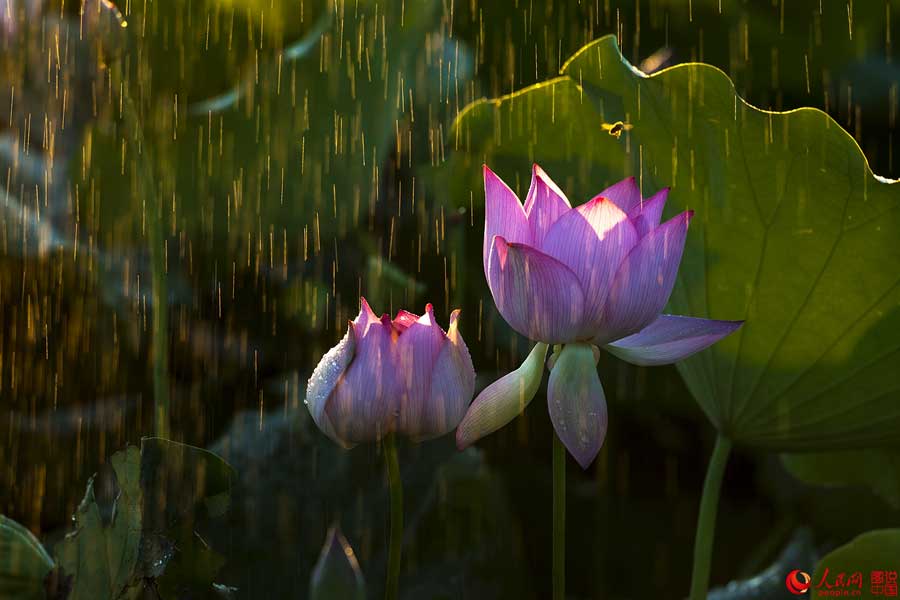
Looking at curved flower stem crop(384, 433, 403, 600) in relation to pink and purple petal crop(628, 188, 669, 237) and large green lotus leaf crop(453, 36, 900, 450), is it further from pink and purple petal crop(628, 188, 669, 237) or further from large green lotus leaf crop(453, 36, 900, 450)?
large green lotus leaf crop(453, 36, 900, 450)

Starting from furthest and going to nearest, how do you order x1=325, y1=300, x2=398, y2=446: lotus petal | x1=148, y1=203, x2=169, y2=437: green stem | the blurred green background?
the blurred green background → x1=148, y1=203, x2=169, y2=437: green stem → x1=325, y1=300, x2=398, y2=446: lotus petal

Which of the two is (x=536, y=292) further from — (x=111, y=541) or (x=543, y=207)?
(x=111, y=541)

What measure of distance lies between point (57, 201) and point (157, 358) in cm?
51

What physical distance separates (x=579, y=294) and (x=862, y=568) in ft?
1.17

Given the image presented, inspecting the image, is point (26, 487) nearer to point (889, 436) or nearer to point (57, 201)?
point (57, 201)

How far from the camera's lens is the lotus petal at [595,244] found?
0.57m

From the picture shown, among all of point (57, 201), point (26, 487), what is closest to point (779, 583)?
point (26, 487)

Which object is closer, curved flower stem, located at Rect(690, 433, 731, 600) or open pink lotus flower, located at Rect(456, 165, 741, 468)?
open pink lotus flower, located at Rect(456, 165, 741, 468)

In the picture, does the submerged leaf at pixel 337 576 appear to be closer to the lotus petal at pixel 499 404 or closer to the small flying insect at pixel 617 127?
the lotus petal at pixel 499 404

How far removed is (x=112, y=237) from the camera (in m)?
1.10

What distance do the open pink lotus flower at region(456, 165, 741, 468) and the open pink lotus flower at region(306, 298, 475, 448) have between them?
0.04 meters

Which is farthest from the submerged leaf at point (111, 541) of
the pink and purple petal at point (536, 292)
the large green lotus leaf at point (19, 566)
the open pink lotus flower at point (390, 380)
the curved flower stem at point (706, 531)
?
the curved flower stem at point (706, 531)

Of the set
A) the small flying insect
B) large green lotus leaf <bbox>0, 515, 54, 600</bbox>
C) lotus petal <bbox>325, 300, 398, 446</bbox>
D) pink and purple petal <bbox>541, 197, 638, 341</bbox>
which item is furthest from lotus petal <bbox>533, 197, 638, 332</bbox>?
large green lotus leaf <bbox>0, 515, 54, 600</bbox>

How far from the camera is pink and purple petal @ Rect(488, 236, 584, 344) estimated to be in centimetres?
56
